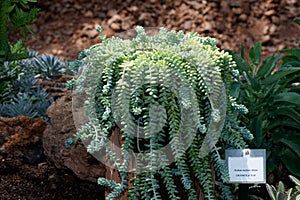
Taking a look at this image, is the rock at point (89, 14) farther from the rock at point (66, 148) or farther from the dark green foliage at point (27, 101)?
the rock at point (66, 148)

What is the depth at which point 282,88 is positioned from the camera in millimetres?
3047

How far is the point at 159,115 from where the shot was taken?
216 centimetres

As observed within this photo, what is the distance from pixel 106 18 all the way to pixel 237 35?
1447 millimetres

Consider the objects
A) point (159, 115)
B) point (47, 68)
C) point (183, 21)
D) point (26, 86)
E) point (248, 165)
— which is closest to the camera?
point (159, 115)

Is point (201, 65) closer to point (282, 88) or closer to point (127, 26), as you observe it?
point (282, 88)

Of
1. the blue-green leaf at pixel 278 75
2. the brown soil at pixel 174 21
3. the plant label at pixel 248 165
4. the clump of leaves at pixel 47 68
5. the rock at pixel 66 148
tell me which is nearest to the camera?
the plant label at pixel 248 165

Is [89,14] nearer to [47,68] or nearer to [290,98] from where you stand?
[47,68]

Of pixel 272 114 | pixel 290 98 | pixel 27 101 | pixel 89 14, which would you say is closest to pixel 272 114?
pixel 272 114

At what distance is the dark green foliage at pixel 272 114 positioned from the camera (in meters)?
2.96

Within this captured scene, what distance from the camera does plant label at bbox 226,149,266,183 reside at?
2328mm

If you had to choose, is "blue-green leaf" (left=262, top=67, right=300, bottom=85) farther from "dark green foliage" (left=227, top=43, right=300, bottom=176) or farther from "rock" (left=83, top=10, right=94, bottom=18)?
"rock" (left=83, top=10, right=94, bottom=18)

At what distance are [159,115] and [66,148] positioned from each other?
0.86m

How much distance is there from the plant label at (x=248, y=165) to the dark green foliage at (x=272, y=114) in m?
0.60

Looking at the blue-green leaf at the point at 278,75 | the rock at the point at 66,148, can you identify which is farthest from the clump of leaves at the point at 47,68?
the blue-green leaf at the point at 278,75
